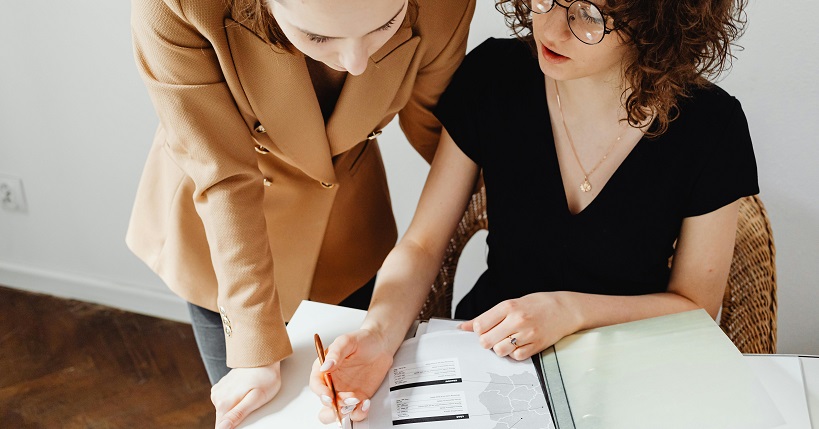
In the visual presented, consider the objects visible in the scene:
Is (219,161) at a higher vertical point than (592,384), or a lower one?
higher

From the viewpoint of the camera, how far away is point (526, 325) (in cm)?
113

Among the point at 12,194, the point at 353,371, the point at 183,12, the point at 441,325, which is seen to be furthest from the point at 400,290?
the point at 12,194

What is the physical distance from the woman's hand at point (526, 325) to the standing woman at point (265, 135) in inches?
12.2

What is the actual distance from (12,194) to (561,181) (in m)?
2.10

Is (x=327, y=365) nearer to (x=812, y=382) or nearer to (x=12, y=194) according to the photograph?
(x=812, y=382)

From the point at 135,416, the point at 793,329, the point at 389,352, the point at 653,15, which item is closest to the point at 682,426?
the point at 389,352

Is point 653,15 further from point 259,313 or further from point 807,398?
point 259,313

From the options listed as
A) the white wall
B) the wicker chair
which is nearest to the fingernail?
the wicker chair

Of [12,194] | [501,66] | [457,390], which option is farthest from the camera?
[12,194]

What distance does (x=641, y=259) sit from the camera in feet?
4.42

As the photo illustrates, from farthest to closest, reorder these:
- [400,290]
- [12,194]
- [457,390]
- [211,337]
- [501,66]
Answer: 1. [12,194]
2. [211,337]
3. [501,66]
4. [400,290]
5. [457,390]

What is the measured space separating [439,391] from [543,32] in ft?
1.85

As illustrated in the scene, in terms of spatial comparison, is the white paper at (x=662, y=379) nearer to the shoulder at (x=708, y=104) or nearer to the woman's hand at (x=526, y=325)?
the woman's hand at (x=526, y=325)

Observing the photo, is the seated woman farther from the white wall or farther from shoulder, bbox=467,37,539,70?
the white wall
